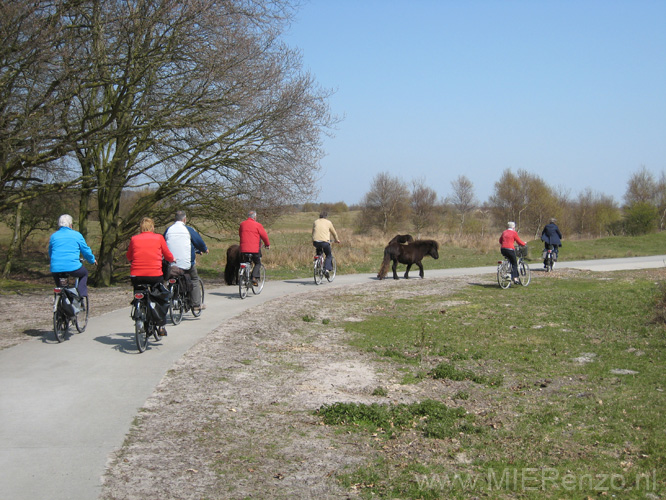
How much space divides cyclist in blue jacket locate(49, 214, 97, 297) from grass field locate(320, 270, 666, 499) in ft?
16.3

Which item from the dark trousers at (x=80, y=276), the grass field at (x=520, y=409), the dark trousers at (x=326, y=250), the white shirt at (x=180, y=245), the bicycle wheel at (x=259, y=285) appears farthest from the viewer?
the dark trousers at (x=326, y=250)

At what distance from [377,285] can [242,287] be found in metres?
5.26

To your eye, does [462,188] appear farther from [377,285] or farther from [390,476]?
[390,476]

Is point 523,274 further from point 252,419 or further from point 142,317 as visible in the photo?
point 252,419

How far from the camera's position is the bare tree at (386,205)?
2495 inches

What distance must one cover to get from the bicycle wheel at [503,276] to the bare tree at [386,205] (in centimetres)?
4329

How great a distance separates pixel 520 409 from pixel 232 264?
13.3 meters

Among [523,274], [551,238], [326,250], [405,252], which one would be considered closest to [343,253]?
[405,252]

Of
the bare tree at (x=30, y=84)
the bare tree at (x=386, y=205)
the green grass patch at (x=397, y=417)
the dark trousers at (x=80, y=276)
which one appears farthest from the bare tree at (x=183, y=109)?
the bare tree at (x=386, y=205)

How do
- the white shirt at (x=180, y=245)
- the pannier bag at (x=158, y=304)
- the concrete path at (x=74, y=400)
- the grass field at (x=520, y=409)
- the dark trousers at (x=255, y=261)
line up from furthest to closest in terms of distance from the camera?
the dark trousers at (x=255, y=261), the white shirt at (x=180, y=245), the pannier bag at (x=158, y=304), the grass field at (x=520, y=409), the concrete path at (x=74, y=400)

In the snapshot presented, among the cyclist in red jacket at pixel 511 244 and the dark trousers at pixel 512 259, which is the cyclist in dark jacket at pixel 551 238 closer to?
the cyclist in red jacket at pixel 511 244

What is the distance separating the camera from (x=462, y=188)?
74.1 meters

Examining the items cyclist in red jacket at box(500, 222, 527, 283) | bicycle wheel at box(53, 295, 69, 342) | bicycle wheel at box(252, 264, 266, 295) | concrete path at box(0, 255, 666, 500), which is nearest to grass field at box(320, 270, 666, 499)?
concrete path at box(0, 255, 666, 500)

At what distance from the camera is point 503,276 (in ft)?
64.3
